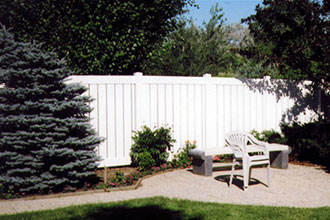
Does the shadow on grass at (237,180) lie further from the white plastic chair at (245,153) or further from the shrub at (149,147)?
the shrub at (149,147)

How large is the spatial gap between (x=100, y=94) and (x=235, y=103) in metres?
3.70

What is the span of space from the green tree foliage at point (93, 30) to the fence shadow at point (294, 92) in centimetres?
322

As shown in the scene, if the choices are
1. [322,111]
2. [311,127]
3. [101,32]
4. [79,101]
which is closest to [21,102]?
[79,101]

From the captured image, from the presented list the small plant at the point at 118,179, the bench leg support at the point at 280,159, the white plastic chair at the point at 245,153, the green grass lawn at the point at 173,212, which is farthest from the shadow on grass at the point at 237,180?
the small plant at the point at 118,179

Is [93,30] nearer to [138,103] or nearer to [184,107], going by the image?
[138,103]

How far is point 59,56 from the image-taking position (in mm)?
10094

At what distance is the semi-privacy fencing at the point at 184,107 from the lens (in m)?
8.16

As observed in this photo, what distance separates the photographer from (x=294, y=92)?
10781mm

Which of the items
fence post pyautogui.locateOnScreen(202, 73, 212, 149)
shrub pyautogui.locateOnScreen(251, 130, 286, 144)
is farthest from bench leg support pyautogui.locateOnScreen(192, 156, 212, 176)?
shrub pyautogui.locateOnScreen(251, 130, 286, 144)

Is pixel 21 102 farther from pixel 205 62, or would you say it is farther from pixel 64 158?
pixel 205 62

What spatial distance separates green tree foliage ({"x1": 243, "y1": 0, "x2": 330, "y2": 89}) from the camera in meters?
8.74

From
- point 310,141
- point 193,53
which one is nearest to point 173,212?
point 310,141

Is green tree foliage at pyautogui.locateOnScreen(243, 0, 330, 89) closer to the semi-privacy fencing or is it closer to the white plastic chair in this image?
the semi-privacy fencing

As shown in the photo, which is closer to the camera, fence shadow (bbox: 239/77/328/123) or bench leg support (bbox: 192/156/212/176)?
bench leg support (bbox: 192/156/212/176)
